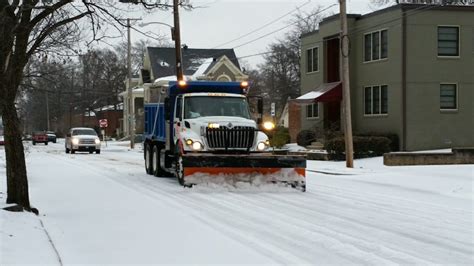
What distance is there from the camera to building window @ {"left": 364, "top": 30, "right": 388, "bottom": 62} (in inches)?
1265

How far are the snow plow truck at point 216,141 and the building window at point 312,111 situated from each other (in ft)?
65.0

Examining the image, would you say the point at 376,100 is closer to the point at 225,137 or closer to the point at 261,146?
the point at 261,146

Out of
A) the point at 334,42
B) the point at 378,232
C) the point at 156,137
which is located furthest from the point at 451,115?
the point at 378,232

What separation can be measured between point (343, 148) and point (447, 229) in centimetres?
1850

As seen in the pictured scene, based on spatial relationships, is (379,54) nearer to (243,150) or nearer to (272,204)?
(243,150)

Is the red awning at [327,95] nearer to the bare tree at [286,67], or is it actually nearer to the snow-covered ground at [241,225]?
the snow-covered ground at [241,225]

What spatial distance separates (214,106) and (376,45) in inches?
688

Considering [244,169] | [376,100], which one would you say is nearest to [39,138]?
[376,100]

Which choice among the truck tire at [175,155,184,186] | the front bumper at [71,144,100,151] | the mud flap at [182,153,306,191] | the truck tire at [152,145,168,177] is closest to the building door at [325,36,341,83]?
the front bumper at [71,144,100,151]

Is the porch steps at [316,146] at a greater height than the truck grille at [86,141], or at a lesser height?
lesser

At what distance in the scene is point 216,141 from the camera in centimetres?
1655

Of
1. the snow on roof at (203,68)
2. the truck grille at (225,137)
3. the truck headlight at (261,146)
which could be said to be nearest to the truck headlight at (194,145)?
the truck grille at (225,137)

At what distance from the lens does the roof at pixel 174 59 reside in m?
69.6

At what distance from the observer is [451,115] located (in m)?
31.1
